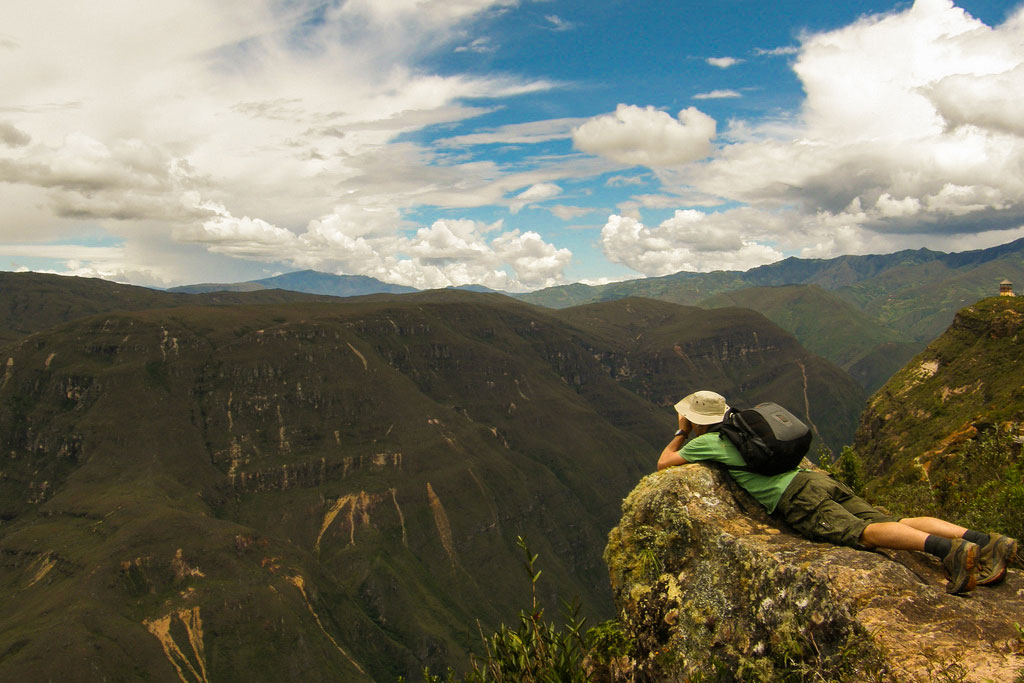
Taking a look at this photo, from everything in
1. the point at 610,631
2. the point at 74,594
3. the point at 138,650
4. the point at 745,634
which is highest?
the point at 745,634

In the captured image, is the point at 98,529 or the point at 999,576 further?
the point at 98,529

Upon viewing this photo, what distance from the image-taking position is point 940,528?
7566 millimetres

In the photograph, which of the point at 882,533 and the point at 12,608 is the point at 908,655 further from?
the point at 12,608

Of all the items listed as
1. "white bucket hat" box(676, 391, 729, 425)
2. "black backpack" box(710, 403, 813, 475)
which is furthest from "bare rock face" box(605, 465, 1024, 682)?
"white bucket hat" box(676, 391, 729, 425)

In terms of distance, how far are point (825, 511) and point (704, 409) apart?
3181mm

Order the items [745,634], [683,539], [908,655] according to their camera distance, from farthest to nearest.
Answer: [683,539], [745,634], [908,655]

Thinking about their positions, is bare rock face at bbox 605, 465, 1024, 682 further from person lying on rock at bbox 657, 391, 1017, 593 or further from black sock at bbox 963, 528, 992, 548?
black sock at bbox 963, 528, 992, 548

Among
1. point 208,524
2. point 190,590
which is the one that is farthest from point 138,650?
point 208,524

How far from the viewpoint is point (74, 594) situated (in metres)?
156

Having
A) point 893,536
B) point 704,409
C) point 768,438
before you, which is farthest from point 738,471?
point 893,536

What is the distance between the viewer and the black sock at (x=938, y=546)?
7.28 m

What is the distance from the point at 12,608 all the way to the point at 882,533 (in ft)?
756

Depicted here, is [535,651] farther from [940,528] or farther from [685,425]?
[940,528]

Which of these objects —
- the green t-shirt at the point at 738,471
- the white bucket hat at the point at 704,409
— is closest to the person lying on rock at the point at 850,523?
the green t-shirt at the point at 738,471
